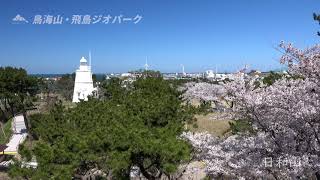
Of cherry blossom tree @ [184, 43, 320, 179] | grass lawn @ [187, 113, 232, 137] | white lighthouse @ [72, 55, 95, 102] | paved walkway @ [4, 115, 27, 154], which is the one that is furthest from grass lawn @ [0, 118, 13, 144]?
cherry blossom tree @ [184, 43, 320, 179]

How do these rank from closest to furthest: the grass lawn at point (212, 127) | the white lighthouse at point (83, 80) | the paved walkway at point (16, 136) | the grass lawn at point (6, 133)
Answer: the paved walkway at point (16, 136) → the grass lawn at point (212, 127) → the grass lawn at point (6, 133) → the white lighthouse at point (83, 80)

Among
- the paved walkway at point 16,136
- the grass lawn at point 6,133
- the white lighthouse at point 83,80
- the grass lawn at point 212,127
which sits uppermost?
the white lighthouse at point 83,80

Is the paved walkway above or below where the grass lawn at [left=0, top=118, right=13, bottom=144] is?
above

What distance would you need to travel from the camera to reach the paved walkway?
33.5 m

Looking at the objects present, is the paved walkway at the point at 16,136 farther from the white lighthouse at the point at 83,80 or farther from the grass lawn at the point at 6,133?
the white lighthouse at the point at 83,80

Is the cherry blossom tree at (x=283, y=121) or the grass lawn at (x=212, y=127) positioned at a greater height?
the cherry blossom tree at (x=283, y=121)

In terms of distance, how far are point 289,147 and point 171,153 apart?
3006mm

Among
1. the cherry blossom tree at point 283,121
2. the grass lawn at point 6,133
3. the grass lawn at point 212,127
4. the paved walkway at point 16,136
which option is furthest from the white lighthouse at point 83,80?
the cherry blossom tree at point 283,121

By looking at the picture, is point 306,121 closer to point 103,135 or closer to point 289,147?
point 289,147

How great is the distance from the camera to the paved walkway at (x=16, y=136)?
3355 cm

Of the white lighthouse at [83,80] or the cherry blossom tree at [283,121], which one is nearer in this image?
the cherry blossom tree at [283,121]

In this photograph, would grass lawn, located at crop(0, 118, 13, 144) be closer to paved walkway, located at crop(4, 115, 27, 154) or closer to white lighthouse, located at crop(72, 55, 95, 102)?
paved walkway, located at crop(4, 115, 27, 154)

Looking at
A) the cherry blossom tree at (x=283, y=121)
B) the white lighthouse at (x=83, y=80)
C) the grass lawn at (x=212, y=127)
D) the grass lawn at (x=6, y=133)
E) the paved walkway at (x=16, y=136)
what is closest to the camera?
the cherry blossom tree at (x=283, y=121)

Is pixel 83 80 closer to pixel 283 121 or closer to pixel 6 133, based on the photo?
pixel 6 133
